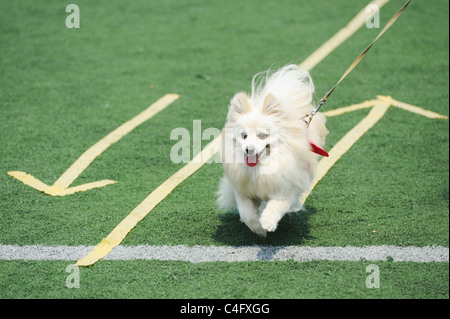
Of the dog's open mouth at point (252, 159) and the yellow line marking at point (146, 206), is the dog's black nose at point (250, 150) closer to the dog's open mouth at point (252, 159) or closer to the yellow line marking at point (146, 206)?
the dog's open mouth at point (252, 159)

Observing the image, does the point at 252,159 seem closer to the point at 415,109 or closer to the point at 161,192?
the point at 161,192

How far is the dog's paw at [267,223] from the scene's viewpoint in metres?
4.14

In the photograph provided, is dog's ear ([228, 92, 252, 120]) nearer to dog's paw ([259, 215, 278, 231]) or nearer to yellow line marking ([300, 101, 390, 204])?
dog's paw ([259, 215, 278, 231])

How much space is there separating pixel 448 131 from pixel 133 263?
4.28 meters

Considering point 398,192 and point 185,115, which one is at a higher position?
point 185,115

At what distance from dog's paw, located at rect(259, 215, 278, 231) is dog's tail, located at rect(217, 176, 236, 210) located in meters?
0.52

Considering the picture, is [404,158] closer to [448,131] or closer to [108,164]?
[448,131]

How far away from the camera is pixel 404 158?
235 inches

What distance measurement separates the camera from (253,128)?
413cm

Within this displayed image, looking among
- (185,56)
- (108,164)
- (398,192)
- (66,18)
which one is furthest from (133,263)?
(66,18)

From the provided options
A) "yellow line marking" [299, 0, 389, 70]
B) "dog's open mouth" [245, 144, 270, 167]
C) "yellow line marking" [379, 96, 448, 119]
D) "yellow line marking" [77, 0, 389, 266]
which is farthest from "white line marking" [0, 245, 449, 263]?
"yellow line marking" [299, 0, 389, 70]

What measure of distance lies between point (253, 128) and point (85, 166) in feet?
7.64
